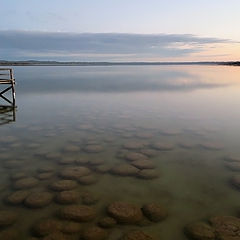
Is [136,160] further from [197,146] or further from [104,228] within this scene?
[104,228]

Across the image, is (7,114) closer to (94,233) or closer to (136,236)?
(94,233)

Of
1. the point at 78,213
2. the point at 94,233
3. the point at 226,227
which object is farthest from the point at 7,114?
the point at 226,227

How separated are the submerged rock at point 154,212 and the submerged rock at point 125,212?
17 cm

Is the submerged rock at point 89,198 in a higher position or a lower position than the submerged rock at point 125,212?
lower

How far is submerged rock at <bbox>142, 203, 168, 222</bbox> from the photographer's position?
767 cm

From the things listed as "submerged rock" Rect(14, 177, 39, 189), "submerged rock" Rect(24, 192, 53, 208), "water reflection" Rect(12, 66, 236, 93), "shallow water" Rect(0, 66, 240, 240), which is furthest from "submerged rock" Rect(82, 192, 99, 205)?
"water reflection" Rect(12, 66, 236, 93)

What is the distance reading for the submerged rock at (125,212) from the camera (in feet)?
24.5

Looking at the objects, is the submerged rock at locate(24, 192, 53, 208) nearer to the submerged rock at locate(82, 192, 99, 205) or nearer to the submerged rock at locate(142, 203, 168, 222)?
the submerged rock at locate(82, 192, 99, 205)

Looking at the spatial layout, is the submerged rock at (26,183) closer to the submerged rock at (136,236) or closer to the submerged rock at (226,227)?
the submerged rock at (136,236)

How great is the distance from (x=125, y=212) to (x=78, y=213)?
112 centimetres

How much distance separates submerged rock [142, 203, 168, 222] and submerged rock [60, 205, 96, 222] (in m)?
1.28

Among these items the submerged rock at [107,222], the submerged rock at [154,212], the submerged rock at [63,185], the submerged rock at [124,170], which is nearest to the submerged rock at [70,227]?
the submerged rock at [107,222]

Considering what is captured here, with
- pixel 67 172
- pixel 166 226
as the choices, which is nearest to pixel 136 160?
pixel 67 172

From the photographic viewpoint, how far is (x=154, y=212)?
7.82 metres
